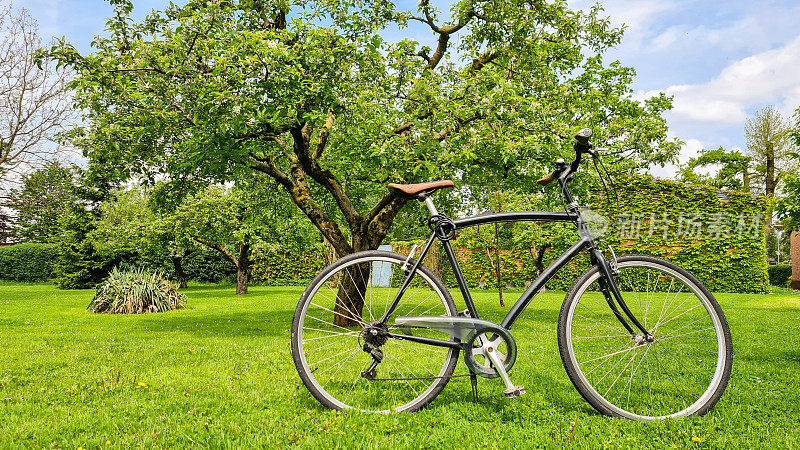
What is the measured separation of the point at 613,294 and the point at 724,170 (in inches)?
1536

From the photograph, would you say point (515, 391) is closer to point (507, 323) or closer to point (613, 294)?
point (507, 323)

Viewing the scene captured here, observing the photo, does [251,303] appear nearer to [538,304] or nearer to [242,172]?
[242,172]

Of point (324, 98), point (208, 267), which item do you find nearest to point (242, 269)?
point (208, 267)

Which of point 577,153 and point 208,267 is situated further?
point 208,267

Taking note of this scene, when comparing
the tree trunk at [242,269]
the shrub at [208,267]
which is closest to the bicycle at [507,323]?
the tree trunk at [242,269]

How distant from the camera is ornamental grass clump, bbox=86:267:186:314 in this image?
→ 36.2 ft

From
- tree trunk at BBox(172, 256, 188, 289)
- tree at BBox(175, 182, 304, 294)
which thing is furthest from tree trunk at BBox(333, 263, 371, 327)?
tree trunk at BBox(172, 256, 188, 289)

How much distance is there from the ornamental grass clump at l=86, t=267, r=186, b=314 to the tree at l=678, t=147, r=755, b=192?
34.3 m

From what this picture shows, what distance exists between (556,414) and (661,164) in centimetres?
1513

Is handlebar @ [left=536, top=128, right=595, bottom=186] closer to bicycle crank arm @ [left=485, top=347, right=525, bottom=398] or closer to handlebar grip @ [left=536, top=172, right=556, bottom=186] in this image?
handlebar grip @ [left=536, top=172, right=556, bottom=186]

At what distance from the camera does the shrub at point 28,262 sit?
86.3 feet

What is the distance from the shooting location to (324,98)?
5773 millimetres

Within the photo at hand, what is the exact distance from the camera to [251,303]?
507 inches

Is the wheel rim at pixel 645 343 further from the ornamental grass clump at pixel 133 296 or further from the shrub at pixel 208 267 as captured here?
the shrub at pixel 208 267
